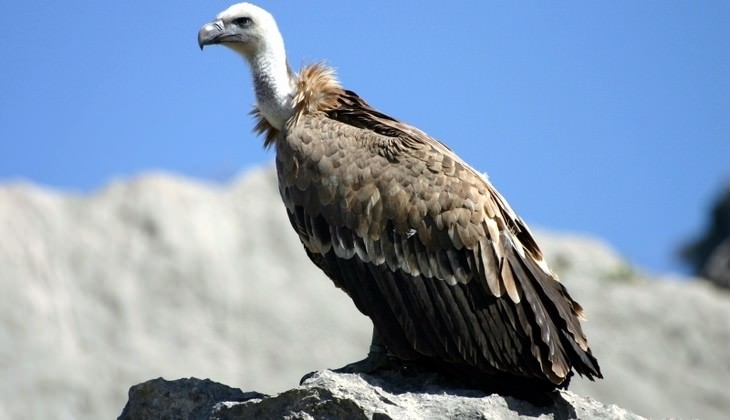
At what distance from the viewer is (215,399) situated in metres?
9.36

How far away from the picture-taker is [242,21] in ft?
35.0

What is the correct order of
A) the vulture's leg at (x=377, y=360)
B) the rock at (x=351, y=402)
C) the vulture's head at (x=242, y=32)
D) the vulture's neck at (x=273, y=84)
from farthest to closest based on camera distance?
the vulture's head at (x=242, y=32) < the vulture's neck at (x=273, y=84) < the vulture's leg at (x=377, y=360) < the rock at (x=351, y=402)

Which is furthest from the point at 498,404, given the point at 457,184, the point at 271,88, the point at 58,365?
the point at 58,365

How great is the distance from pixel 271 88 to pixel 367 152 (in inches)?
45.4

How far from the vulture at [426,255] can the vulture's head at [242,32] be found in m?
0.77

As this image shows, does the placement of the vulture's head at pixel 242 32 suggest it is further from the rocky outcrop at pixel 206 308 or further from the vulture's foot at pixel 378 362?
the rocky outcrop at pixel 206 308

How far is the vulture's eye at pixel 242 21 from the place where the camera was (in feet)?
34.9

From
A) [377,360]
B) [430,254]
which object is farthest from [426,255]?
[377,360]

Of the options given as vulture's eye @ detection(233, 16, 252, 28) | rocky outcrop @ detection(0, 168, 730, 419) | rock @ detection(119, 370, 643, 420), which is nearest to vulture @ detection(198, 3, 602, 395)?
rock @ detection(119, 370, 643, 420)

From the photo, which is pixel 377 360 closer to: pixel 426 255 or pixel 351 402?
pixel 426 255

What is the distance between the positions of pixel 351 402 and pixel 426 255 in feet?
3.93

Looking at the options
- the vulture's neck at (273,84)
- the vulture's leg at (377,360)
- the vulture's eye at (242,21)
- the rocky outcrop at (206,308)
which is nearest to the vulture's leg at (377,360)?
the vulture's leg at (377,360)

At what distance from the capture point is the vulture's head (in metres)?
10.6

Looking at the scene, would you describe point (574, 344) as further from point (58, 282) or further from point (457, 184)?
point (58, 282)
